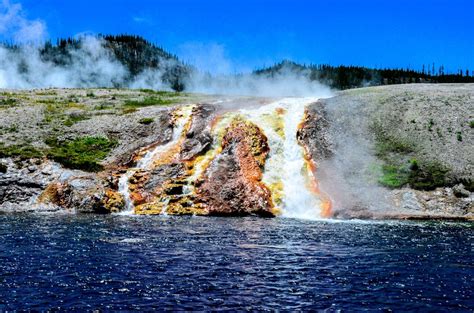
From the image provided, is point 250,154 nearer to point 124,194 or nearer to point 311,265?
point 124,194

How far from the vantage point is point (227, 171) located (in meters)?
46.0

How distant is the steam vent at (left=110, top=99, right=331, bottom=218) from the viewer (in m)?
42.2

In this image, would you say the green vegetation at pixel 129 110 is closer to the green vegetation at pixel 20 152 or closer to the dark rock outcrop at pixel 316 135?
the green vegetation at pixel 20 152

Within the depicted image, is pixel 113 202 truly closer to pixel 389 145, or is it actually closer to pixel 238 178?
pixel 238 178

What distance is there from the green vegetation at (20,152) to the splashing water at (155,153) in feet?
34.9

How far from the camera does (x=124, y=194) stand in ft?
146

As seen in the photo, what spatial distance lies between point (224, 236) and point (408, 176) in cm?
2432

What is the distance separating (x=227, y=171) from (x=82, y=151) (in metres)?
19.3

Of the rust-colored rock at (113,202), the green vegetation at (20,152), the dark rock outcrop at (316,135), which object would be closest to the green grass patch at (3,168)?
the green vegetation at (20,152)

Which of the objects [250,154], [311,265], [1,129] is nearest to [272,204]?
[250,154]

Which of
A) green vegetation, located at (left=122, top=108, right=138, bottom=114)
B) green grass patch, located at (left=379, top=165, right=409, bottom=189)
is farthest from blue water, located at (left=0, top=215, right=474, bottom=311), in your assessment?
green vegetation, located at (left=122, top=108, right=138, bottom=114)

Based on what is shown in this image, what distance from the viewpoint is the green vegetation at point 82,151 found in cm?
4972

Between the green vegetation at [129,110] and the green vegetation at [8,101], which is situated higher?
the green vegetation at [8,101]

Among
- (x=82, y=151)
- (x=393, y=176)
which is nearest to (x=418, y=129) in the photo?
(x=393, y=176)
